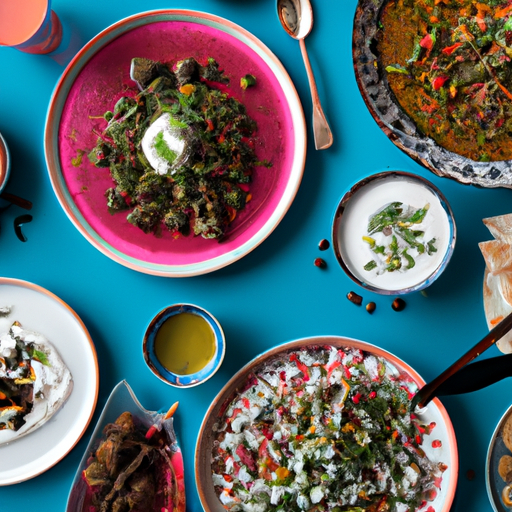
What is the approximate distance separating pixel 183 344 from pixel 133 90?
1237 mm

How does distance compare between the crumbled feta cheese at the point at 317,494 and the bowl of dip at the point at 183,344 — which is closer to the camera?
the crumbled feta cheese at the point at 317,494

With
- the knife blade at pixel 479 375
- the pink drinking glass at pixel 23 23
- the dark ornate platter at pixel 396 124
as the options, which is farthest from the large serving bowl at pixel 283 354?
the pink drinking glass at pixel 23 23

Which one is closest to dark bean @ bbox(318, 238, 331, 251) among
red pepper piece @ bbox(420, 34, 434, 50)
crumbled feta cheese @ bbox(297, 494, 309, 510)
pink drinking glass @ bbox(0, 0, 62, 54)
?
red pepper piece @ bbox(420, 34, 434, 50)

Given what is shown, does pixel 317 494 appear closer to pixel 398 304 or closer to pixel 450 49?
pixel 398 304

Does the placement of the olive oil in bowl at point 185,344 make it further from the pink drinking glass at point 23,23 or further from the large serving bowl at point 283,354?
the pink drinking glass at point 23,23

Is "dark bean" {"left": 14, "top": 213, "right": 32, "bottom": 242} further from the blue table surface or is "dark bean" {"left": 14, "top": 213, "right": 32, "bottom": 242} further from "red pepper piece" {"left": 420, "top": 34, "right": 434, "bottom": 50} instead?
"red pepper piece" {"left": 420, "top": 34, "right": 434, "bottom": 50}

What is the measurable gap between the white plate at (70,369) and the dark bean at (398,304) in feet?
4.89

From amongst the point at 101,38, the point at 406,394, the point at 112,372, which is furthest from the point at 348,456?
the point at 101,38

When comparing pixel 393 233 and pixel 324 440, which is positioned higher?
pixel 393 233


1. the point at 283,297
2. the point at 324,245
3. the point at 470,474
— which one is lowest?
the point at 470,474

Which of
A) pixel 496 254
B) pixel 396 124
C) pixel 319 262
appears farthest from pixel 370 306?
pixel 396 124

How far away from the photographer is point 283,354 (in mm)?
2264

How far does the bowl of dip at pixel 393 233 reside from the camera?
2215mm

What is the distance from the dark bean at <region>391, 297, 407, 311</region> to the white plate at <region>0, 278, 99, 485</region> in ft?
4.89
